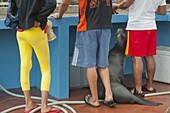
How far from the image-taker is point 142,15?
4348mm

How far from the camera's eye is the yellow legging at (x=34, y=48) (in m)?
3.48

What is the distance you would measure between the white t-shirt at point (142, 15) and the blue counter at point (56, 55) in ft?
1.31

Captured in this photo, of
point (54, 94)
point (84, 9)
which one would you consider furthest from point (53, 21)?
point (54, 94)

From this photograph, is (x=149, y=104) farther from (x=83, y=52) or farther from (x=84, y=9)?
(x=84, y=9)

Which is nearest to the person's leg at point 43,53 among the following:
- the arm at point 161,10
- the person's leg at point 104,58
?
the person's leg at point 104,58

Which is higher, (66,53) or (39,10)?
(39,10)

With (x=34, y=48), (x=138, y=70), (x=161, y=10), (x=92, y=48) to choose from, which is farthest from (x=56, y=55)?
(x=161, y=10)

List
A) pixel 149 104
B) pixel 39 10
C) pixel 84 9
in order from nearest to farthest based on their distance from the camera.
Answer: pixel 39 10 < pixel 84 9 < pixel 149 104

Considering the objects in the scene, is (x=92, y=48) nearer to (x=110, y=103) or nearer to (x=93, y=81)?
(x=93, y=81)

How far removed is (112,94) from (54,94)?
0.79 meters

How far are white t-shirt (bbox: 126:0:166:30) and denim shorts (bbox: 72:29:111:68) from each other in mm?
620

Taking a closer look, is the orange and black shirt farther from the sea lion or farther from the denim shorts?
the sea lion

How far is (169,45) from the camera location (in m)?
5.62

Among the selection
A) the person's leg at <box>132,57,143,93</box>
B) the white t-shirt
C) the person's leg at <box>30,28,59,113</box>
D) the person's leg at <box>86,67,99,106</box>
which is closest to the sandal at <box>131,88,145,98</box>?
the person's leg at <box>132,57,143,93</box>
